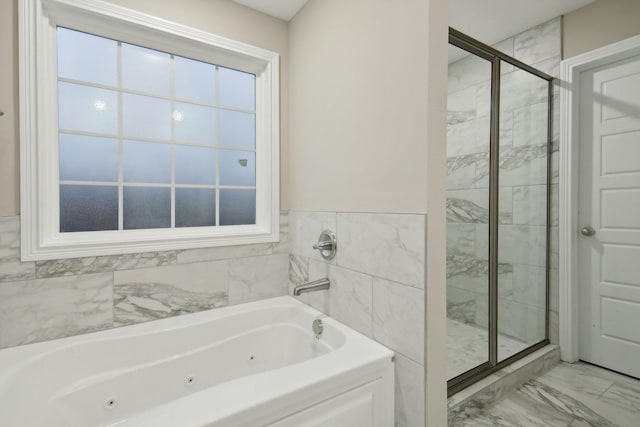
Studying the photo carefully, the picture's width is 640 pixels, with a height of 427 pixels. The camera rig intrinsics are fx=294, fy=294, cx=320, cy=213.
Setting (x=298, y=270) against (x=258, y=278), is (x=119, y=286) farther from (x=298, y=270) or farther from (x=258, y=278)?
(x=298, y=270)

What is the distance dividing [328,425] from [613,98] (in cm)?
273

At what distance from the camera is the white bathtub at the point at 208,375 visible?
975 millimetres

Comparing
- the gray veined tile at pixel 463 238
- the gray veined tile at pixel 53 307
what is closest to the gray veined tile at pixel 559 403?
the gray veined tile at pixel 463 238

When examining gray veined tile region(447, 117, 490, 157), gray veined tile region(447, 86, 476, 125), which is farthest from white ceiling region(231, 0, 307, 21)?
gray veined tile region(447, 117, 490, 157)

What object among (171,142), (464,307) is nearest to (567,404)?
(464,307)

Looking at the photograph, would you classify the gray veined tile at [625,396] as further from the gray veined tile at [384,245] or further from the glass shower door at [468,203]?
the gray veined tile at [384,245]

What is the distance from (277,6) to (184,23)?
61 centimetres

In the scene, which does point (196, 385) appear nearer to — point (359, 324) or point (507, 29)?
point (359, 324)

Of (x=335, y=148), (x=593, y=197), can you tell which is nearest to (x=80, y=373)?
(x=335, y=148)

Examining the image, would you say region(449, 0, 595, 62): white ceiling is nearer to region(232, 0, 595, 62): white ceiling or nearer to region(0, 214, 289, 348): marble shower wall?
region(232, 0, 595, 62): white ceiling

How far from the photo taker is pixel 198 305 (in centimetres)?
182

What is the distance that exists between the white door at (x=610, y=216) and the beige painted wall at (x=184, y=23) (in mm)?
2222

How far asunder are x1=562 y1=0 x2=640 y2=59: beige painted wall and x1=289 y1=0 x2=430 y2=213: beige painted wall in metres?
1.82

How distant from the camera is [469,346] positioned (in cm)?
202
